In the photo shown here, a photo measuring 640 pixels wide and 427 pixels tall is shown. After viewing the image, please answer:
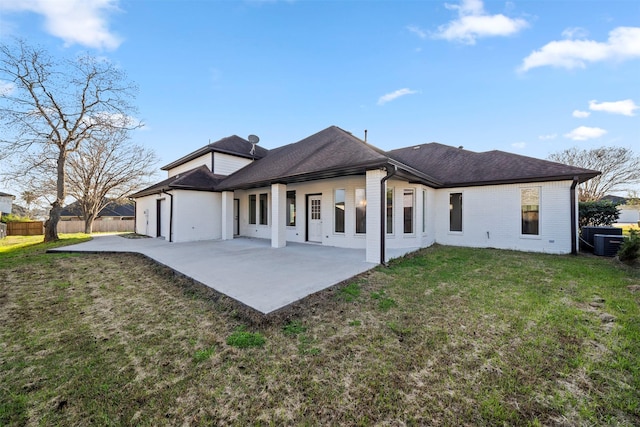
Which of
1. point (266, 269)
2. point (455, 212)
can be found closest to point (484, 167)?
point (455, 212)

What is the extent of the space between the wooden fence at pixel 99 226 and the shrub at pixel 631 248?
1245 inches

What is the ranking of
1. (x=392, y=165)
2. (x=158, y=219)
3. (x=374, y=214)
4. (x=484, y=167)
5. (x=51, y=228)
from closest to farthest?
(x=392, y=165), (x=374, y=214), (x=484, y=167), (x=51, y=228), (x=158, y=219)

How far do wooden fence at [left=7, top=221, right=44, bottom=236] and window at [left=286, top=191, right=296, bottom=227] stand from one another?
72.3 ft

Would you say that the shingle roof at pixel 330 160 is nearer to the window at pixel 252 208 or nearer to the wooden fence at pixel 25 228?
the window at pixel 252 208

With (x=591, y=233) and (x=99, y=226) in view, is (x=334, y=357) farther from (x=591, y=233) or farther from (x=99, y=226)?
(x=99, y=226)

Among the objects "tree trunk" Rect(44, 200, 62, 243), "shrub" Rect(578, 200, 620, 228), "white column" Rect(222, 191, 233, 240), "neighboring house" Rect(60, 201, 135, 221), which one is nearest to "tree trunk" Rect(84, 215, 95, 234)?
"neighboring house" Rect(60, 201, 135, 221)

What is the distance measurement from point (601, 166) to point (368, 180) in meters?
26.3

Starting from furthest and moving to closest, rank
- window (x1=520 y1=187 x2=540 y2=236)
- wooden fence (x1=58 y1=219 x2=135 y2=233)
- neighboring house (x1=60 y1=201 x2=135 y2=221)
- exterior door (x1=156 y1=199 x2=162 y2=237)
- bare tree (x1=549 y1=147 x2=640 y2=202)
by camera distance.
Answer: neighboring house (x1=60 y1=201 x2=135 y2=221)
wooden fence (x1=58 y1=219 x2=135 y2=233)
bare tree (x1=549 y1=147 x2=640 y2=202)
exterior door (x1=156 y1=199 x2=162 y2=237)
window (x1=520 y1=187 x2=540 y2=236)

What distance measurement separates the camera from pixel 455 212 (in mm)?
11047

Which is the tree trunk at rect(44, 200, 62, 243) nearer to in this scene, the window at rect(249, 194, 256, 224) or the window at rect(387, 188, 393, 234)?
the window at rect(249, 194, 256, 224)

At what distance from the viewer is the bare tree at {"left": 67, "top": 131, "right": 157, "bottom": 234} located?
20812mm

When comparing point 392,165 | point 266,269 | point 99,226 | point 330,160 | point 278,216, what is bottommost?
point 266,269

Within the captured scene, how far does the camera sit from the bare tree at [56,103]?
12305mm

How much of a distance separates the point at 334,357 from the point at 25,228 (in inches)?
1105
